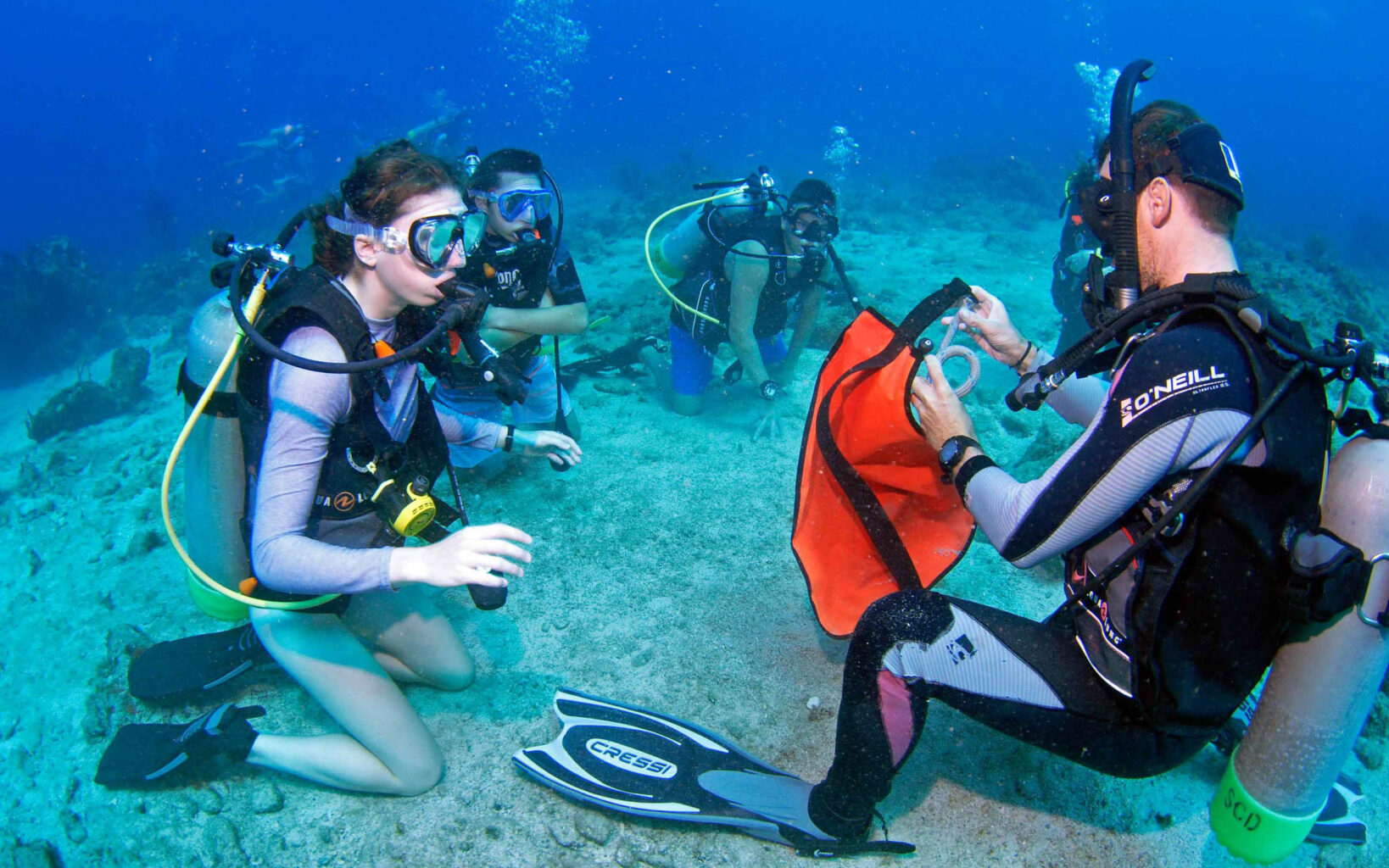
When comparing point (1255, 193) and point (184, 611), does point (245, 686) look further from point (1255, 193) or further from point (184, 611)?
point (1255, 193)

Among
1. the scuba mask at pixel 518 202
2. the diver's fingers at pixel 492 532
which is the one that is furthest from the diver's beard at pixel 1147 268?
the scuba mask at pixel 518 202

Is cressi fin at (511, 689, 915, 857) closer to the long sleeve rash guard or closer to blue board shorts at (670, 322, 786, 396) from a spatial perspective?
the long sleeve rash guard

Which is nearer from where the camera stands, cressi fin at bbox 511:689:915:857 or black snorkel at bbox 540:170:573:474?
cressi fin at bbox 511:689:915:857

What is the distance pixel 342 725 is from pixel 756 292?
4.58m

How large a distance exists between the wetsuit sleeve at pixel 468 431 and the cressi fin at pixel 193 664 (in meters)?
1.55

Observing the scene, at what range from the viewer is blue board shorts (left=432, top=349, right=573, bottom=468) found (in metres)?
5.03

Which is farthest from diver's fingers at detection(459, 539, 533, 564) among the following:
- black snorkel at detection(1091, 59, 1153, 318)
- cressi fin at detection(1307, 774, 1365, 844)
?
cressi fin at detection(1307, 774, 1365, 844)

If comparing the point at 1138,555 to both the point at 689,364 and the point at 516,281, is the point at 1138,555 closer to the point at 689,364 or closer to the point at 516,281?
the point at 516,281

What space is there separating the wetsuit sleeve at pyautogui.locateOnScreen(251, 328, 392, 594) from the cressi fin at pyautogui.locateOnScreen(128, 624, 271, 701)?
1695mm

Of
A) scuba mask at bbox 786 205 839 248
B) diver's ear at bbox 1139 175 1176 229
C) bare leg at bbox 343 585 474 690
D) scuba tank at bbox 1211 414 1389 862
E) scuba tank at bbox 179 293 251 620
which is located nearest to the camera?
scuba tank at bbox 1211 414 1389 862

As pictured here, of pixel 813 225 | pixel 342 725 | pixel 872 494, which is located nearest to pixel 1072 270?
pixel 813 225

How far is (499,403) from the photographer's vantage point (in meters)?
5.27

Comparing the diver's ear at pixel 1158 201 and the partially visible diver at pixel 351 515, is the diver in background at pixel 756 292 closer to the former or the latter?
the partially visible diver at pixel 351 515

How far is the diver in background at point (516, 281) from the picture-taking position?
4551mm
